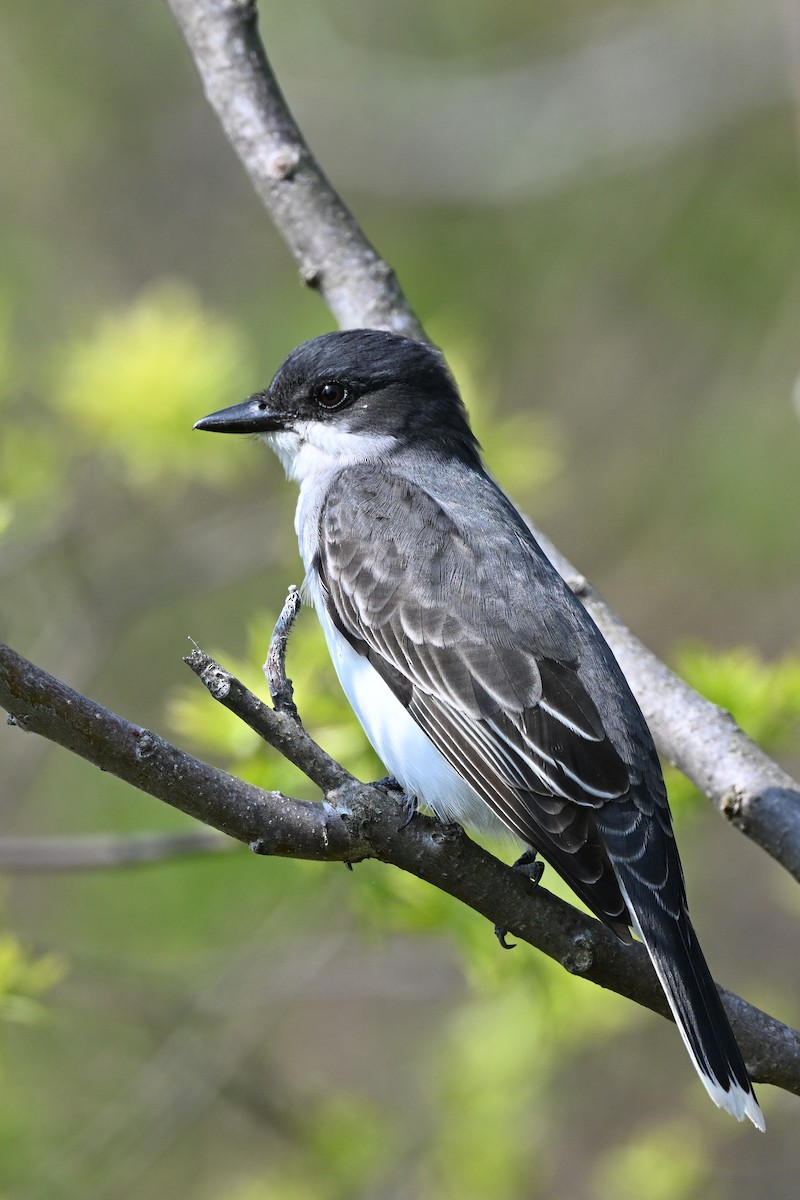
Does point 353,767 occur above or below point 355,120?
below

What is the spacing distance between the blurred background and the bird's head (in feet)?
2.01

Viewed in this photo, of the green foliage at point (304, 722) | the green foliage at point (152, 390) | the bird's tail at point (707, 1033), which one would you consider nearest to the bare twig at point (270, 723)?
the bird's tail at point (707, 1033)

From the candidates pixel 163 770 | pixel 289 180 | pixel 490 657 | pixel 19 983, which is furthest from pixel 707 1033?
Result: pixel 289 180

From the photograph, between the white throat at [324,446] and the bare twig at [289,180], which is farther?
the white throat at [324,446]

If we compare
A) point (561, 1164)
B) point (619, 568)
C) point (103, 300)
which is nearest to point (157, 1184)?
point (561, 1164)

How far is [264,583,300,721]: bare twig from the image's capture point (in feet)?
8.50

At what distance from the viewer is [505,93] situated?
8.28 m

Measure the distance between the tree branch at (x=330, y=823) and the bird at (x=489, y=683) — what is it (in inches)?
3.5

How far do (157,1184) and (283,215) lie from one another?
5.26 m

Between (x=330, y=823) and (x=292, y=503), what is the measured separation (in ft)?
9.50

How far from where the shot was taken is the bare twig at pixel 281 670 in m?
2.59

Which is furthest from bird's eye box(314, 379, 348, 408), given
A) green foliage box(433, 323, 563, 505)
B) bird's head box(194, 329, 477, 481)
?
green foliage box(433, 323, 563, 505)

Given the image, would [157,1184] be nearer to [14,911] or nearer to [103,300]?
[14,911]

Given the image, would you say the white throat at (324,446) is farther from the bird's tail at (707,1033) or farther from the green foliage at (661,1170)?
the green foliage at (661,1170)
